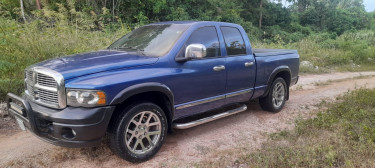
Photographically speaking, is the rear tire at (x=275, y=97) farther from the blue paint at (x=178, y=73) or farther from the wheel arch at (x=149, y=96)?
the wheel arch at (x=149, y=96)

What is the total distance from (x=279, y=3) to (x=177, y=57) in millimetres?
37033

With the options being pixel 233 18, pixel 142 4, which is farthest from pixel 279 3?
pixel 142 4

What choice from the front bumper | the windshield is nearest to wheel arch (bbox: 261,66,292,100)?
the windshield

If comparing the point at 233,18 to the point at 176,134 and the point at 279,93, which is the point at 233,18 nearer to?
the point at 279,93

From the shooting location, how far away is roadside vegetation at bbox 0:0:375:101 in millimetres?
6496

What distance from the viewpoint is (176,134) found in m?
4.56

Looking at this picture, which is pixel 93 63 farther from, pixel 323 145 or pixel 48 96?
pixel 323 145

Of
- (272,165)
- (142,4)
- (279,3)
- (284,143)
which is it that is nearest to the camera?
(272,165)

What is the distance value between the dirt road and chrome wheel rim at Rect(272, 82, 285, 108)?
0.22 meters

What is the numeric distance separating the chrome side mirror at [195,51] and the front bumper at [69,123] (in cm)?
128

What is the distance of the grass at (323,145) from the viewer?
3.42m

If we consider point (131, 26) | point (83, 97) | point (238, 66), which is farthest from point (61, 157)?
point (131, 26)

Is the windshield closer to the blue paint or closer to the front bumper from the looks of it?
the blue paint

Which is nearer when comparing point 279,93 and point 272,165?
point 272,165
